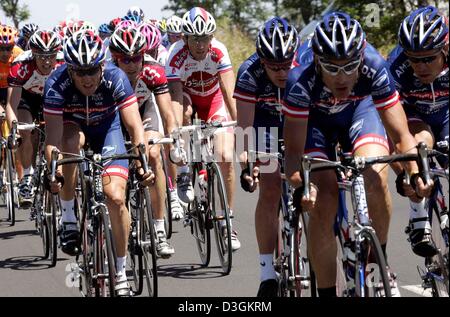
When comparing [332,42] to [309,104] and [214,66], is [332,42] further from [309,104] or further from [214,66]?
[214,66]

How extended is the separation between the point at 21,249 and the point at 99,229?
3.90 m

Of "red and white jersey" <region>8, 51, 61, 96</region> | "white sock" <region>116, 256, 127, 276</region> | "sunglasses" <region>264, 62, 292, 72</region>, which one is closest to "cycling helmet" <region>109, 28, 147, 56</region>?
"sunglasses" <region>264, 62, 292, 72</region>

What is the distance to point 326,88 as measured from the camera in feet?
22.4

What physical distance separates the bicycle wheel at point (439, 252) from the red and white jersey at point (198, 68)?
4.55 metres

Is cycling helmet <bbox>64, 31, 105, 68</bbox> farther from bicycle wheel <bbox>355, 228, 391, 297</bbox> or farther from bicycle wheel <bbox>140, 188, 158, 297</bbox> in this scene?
bicycle wheel <bbox>355, 228, 391, 297</bbox>

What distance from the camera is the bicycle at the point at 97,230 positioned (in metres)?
7.14

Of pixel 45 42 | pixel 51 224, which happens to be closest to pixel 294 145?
pixel 51 224

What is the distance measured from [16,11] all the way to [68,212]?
6282 cm

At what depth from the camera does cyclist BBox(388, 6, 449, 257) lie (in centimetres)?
712

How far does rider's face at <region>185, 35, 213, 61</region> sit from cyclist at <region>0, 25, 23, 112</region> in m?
3.08

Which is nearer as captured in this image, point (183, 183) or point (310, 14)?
point (183, 183)

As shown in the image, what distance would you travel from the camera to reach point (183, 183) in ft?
35.8

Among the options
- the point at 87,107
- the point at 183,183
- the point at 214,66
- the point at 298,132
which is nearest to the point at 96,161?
the point at 87,107

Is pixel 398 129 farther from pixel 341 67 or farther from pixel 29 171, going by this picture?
pixel 29 171
